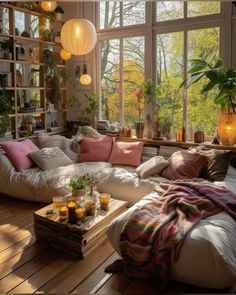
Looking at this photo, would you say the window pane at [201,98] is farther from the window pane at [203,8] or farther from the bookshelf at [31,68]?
the bookshelf at [31,68]

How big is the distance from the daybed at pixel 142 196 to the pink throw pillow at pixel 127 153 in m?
0.10

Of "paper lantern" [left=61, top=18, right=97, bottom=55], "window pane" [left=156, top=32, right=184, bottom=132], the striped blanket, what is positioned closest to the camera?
the striped blanket

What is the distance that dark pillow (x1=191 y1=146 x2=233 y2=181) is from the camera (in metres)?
3.50

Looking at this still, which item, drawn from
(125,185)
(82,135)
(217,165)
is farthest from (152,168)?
(82,135)

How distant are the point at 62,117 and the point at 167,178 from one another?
301 cm

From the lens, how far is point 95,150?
15.0 feet

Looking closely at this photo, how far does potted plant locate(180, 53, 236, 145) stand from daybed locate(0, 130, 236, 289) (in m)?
0.52

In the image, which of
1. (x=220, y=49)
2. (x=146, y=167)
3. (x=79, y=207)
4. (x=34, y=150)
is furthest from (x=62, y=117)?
(x=79, y=207)

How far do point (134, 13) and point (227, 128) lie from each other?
2571mm

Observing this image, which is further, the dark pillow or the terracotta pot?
the terracotta pot

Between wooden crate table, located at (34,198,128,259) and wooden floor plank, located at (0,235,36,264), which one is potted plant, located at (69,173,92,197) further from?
wooden floor plank, located at (0,235,36,264)

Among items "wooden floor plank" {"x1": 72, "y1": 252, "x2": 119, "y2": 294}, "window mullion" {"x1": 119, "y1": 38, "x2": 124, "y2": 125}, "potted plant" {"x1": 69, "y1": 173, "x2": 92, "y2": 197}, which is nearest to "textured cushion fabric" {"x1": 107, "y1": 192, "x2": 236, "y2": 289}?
"wooden floor plank" {"x1": 72, "y1": 252, "x2": 119, "y2": 294}

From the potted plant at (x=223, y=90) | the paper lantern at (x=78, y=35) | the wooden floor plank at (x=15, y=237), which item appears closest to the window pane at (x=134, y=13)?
the potted plant at (x=223, y=90)

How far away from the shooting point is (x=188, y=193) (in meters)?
2.78
